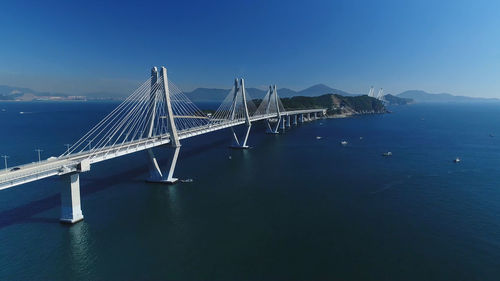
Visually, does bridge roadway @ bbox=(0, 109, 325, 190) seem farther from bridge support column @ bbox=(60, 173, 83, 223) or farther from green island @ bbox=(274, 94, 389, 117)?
green island @ bbox=(274, 94, 389, 117)

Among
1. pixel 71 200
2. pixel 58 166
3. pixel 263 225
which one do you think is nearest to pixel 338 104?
pixel 263 225

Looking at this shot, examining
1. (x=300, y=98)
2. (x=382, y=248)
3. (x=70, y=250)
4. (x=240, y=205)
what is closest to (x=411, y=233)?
(x=382, y=248)

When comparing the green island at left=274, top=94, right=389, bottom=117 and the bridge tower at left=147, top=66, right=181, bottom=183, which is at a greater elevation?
the green island at left=274, top=94, right=389, bottom=117

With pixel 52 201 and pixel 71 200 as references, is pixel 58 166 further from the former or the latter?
pixel 52 201

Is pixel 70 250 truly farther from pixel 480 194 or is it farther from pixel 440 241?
pixel 480 194

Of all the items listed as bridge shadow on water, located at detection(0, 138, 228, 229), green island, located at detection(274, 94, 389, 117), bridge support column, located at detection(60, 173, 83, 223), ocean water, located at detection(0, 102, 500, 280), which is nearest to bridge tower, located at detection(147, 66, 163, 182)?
ocean water, located at detection(0, 102, 500, 280)

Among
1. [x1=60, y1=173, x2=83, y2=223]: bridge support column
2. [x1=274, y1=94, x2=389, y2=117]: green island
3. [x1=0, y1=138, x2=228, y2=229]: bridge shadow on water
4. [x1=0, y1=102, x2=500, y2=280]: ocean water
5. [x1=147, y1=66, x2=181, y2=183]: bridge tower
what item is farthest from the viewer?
[x1=274, y1=94, x2=389, y2=117]: green island

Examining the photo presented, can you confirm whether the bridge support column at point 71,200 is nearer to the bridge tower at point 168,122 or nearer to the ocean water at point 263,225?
the ocean water at point 263,225
